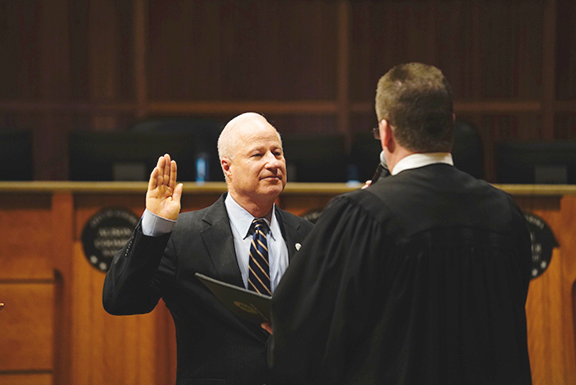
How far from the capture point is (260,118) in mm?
2094

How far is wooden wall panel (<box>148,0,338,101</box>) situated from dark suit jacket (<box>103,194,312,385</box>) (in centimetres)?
454

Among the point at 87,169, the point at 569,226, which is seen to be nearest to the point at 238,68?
the point at 87,169

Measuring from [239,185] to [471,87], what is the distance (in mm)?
4894

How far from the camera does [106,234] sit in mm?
3070

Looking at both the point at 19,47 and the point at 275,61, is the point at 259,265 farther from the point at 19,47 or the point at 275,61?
the point at 19,47

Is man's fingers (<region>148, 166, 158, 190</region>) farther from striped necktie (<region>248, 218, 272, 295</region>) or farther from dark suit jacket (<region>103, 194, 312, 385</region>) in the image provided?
striped necktie (<region>248, 218, 272, 295</region>)

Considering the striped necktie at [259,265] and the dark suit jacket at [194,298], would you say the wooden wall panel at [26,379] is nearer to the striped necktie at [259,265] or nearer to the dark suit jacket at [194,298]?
the dark suit jacket at [194,298]

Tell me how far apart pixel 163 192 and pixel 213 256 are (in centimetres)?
25

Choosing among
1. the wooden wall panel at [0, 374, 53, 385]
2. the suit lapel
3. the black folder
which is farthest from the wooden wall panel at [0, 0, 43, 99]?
the black folder

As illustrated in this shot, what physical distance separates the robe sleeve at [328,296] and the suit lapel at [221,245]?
0.45 meters

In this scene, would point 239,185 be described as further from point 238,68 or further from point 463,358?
point 238,68

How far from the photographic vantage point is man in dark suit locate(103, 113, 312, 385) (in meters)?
1.77

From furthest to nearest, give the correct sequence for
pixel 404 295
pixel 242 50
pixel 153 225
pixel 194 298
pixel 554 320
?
pixel 242 50, pixel 554 320, pixel 194 298, pixel 153 225, pixel 404 295

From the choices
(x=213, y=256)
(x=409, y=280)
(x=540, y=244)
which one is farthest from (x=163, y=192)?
(x=540, y=244)
